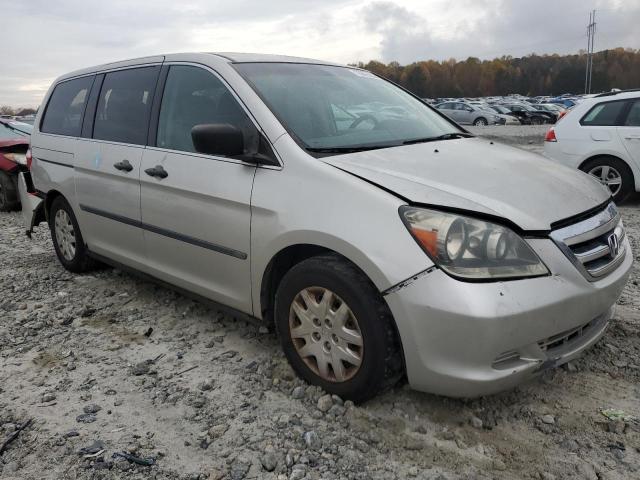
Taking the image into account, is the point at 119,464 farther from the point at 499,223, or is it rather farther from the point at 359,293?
the point at 499,223

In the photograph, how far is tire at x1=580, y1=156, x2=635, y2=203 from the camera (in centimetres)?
746

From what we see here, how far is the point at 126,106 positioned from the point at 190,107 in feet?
2.51

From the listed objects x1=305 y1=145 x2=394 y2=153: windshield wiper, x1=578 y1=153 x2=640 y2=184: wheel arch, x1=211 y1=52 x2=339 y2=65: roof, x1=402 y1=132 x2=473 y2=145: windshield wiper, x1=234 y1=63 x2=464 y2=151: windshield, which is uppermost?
x1=211 y1=52 x2=339 y2=65: roof

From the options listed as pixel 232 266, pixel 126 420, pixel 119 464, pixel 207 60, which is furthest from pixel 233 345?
pixel 207 60

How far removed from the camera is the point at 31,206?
536cm

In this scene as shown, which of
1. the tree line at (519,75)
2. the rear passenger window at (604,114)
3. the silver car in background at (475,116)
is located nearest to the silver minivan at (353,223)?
the rear passenger window at (604,114)

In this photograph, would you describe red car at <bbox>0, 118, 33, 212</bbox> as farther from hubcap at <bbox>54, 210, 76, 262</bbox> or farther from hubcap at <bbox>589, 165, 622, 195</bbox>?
hubcap at <bbox>589, 165, 622, 195</bbox>

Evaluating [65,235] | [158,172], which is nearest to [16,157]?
[65,235]

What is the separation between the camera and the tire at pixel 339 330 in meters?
2.48

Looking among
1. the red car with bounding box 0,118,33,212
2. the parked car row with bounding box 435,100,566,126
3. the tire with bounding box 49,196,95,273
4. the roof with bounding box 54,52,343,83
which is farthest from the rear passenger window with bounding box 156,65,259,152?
the parked car row with bounding box 435,100,566,126

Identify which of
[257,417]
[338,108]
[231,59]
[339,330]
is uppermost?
[231,59]

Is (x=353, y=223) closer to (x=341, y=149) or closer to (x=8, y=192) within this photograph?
(x=341, y=149)

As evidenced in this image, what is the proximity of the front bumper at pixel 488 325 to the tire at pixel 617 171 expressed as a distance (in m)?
5.71

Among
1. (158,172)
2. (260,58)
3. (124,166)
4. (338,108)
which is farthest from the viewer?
(124,166)
